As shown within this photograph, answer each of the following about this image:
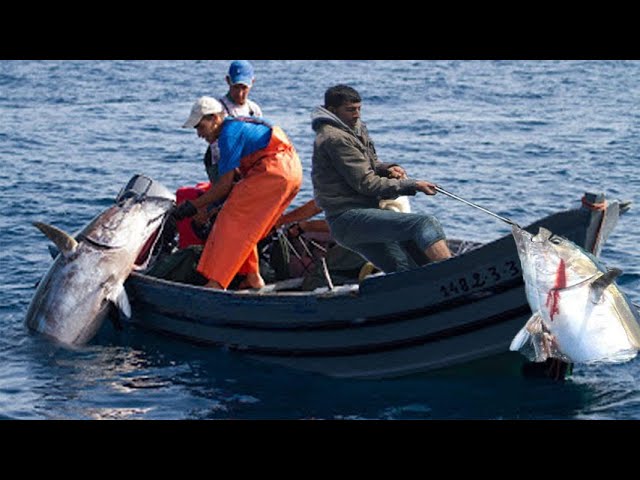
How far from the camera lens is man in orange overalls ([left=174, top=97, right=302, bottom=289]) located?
1111 centimetres

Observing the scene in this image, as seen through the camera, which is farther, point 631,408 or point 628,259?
point 628,259

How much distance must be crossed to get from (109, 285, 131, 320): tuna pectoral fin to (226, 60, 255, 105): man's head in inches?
84.8

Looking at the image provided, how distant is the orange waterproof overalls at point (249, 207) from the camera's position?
11156 millimetres

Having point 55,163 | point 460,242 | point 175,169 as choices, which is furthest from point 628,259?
point 55,163

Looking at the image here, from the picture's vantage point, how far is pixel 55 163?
2041cm

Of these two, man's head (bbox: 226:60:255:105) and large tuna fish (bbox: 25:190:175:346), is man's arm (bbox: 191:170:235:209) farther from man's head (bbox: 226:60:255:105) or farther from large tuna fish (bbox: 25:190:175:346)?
man's head (bbox: 226:60:255:105)

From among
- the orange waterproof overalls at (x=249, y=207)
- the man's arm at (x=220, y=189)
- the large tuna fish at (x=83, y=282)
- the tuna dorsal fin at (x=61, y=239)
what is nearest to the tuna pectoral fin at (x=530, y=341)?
the orange waterproof overalls at (x=249, y=207)

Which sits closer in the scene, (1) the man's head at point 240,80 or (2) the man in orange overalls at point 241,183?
(2) the man in orange overalls at point 241,183

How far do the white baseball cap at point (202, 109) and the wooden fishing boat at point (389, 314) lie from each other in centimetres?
147

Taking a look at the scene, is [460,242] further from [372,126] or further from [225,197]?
[372,126]

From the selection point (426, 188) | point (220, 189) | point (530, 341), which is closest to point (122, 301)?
point (220, 189)

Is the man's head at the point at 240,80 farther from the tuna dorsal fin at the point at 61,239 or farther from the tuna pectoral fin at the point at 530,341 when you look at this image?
the tuna pectoral fin at the point at 530,341

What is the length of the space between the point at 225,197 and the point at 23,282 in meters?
3.55

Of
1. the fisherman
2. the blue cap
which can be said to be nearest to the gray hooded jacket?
the fisherman
